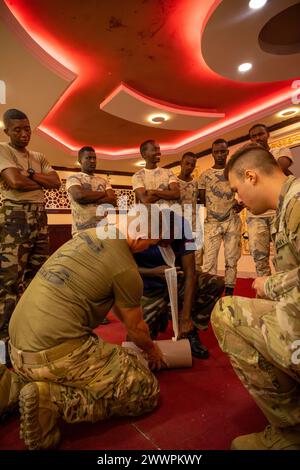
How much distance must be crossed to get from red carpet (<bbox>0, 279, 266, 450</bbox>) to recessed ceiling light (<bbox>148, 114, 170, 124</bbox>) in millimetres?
3748

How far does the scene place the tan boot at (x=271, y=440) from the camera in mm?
863

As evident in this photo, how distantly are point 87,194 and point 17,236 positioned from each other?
0.93 meters

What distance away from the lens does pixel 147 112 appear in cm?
409

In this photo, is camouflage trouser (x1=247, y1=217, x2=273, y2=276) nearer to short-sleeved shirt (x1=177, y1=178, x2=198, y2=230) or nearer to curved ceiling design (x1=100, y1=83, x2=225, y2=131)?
short-sleeved shirt (x1=177, y1=178, x2=198, y2=230)

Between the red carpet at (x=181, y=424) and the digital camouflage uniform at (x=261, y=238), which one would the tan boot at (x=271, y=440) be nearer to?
the red carpet at (x=181, y=424)

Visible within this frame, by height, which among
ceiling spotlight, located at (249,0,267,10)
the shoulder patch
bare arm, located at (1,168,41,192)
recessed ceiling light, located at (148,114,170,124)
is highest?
recessed ceiling light, located at (148,114,170,124)

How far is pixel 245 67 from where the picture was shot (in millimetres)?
3023

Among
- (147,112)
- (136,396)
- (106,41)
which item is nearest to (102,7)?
(106,41)

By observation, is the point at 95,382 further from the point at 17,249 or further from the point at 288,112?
the point at 288,112

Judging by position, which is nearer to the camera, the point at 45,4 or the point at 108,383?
the point at 108,383

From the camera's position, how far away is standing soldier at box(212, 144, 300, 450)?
768 millimetres

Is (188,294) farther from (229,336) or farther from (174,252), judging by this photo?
(229,336)

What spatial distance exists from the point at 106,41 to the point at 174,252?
2.22 metres

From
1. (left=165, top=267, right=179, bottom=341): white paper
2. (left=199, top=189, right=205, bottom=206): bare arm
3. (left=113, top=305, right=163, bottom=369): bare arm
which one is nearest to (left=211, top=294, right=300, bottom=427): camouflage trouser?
(left=113, top=305, right=163, bottom=369): bare arm
